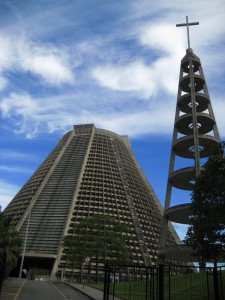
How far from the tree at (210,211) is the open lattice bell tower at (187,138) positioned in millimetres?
19386

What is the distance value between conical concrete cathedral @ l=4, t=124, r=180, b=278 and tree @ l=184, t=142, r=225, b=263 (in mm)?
51606

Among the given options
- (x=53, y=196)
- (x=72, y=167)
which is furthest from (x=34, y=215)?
(x=72, y=167)

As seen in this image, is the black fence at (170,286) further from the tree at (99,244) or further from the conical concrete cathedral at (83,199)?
the conical concrete cathedral at (83,199)

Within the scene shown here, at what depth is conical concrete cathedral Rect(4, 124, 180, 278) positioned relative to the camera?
7574cm

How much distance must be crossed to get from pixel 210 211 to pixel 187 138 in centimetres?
2701

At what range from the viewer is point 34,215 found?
8512 centimetres

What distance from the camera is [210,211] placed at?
66.1ft

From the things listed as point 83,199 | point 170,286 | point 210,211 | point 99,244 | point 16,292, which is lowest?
point 16,292

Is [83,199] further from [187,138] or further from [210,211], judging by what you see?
[210,211]

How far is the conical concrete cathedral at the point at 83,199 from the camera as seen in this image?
249 feet

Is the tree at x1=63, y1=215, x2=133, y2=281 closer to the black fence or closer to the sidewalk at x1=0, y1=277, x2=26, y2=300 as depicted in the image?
the sidewalk at x1=0, y1=277, x2=26, y2=300

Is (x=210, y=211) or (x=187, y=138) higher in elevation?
(x=187, y=138)

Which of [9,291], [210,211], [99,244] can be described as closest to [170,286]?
[210,211]

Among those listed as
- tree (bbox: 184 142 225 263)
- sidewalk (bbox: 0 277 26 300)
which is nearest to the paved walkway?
sidewalk (bbox: 0 277 26 300)
